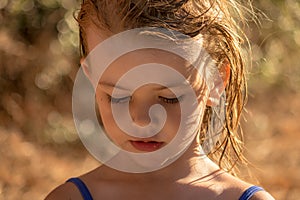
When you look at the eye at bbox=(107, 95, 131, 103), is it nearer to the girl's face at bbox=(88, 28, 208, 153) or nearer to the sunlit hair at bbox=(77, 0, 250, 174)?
the girl's face at bbox=(88, 28, 208, 153)

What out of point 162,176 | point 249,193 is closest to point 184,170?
point 162,176

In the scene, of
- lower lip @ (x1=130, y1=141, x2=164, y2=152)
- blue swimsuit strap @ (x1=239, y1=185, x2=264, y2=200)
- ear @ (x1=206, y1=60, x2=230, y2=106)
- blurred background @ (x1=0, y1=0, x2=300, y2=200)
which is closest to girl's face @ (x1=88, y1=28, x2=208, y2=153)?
lower lip @ (x1=130, y1=141, x2=164, y2=152)

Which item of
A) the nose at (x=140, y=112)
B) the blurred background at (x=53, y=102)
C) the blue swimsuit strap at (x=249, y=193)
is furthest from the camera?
the blurred background at (x=53, y=102)

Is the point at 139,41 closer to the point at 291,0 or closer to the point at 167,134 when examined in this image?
A: the point at 167,134

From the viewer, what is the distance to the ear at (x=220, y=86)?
2.00 meters

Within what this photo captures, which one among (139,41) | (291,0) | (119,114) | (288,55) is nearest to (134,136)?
(119,114)

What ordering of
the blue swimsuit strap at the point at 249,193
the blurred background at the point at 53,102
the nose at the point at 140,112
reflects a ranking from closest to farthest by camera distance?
the nose at the point at 140,112, the blue swimsuit strap at the point at 249,193, the blurred background at the point at 53,102

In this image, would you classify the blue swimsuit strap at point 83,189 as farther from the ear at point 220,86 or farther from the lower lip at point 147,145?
the ear at point 220,86

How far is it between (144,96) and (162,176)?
25 cm

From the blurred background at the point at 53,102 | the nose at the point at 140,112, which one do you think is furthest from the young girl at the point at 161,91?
the blurred background at the point at 53,102

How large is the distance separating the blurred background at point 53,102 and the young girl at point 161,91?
1.78 metres

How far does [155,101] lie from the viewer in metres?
Result: 1.83

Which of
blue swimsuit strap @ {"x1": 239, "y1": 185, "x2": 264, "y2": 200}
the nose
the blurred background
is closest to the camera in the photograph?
the nose

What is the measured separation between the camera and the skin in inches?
73.4
